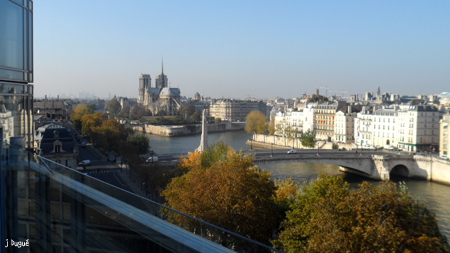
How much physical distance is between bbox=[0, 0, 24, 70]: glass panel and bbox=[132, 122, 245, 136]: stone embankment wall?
152ft

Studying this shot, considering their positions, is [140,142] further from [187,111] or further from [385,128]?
[187,111]

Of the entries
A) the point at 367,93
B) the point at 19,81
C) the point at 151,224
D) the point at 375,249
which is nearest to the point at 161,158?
the point at 375,249

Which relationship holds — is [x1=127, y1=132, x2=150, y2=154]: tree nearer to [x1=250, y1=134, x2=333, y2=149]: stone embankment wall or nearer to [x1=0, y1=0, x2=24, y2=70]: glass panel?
[x1=250, y1=134, x2=333, y2=149]: stone embankment wall

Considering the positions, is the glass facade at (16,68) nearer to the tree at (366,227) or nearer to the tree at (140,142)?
the tree at (366,227)

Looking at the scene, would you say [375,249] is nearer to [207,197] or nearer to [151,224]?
[207,197]

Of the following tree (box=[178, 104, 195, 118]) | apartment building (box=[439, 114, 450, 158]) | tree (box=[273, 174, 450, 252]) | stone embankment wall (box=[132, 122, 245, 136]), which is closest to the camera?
tree (box=[273, 174, 450, 252])

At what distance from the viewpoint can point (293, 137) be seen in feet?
122

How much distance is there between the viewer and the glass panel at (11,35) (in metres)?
3.08

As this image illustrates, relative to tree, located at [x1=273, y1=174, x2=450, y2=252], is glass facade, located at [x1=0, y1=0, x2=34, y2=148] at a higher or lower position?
higher

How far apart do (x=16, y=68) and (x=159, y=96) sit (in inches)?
3257

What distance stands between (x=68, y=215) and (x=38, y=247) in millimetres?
266

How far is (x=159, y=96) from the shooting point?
8494 cm

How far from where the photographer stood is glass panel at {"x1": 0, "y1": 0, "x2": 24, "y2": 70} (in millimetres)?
3080

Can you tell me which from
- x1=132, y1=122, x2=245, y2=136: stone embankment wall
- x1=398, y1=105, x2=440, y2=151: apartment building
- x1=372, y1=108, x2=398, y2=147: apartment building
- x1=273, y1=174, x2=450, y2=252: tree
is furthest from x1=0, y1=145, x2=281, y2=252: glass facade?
x1=132, y1=122, x2=245, y2=136: stone embankment wall
